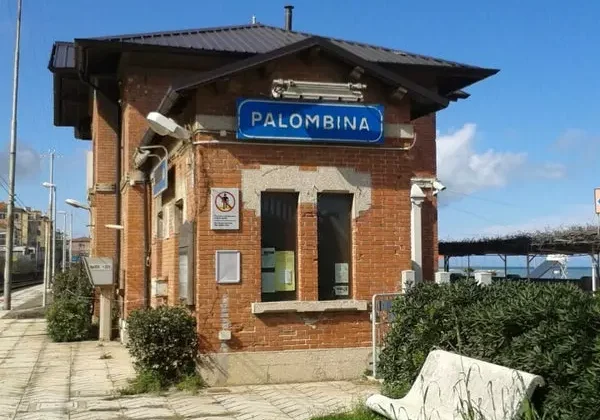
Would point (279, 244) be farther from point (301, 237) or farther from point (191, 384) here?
point (191, 384)

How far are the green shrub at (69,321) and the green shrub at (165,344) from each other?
8114mm

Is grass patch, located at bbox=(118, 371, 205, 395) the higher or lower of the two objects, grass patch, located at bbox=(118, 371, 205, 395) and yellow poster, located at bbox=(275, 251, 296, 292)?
the lower

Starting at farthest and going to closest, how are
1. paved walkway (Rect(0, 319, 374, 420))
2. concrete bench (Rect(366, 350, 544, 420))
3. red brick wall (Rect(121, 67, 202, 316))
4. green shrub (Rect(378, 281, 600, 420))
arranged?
red brick wall (Rect(121, 67, 202, 316)) < paved walkway (Rect(0, 319, 374, 420)) < concrete bench (Rect(366, 350, 544, 420)) < green shrub (Rect(378, 281, 600, 420))

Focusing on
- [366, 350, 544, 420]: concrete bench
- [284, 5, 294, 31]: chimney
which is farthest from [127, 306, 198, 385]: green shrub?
[284, 5, 294, 31]: chimney

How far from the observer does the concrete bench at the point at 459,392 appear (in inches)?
221

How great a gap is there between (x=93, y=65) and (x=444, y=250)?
2831 cm


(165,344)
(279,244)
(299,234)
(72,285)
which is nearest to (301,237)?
(299,234)

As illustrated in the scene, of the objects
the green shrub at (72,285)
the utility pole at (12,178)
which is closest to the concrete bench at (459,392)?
the green shrub at (72,285)

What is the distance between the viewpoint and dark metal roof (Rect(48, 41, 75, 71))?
1978 cm

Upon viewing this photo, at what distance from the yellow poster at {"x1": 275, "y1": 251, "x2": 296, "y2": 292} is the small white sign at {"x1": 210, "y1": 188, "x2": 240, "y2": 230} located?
0.86 metres

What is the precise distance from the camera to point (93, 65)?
17.7 metres

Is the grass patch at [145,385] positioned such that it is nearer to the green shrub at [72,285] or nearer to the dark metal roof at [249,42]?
the dark metal roof at [249,42]

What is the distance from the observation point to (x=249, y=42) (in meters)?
17.1

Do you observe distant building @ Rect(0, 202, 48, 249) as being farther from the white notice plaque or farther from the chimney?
the white notice plaque
